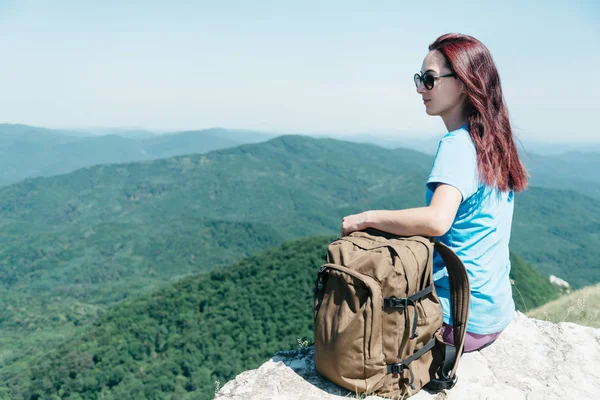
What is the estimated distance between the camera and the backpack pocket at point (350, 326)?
2.51m

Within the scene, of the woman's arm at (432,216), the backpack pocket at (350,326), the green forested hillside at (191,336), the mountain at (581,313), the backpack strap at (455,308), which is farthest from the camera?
the green forested hillside at (191,336)

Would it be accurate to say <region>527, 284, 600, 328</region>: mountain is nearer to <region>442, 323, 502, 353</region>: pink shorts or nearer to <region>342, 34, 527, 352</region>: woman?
<region>442, 323, 502, 353</region>: pink shorts

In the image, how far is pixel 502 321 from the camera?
124 inches

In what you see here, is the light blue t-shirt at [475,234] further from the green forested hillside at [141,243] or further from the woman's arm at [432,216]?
the green forested hillside at [141,243]

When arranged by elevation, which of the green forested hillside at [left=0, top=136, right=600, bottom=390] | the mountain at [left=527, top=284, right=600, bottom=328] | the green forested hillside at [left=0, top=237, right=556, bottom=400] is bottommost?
the green forested hillside at [left=0, top=136, right=600, bottom=390]

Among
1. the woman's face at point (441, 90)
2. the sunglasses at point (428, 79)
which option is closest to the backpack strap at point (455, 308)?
the woman's face at point (441, 90)

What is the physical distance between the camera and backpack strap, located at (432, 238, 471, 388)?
2.83 metres

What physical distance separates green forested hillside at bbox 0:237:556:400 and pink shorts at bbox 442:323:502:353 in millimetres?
31554

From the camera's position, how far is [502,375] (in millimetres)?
3279

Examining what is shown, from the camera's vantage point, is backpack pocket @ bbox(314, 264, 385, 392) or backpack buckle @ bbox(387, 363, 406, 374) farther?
backpack buckle @ bbox(387, 363, 406, 374)

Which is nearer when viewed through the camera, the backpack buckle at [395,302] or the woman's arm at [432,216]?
the backpack buckle at [395,302]

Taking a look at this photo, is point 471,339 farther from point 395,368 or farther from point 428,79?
point 428,79

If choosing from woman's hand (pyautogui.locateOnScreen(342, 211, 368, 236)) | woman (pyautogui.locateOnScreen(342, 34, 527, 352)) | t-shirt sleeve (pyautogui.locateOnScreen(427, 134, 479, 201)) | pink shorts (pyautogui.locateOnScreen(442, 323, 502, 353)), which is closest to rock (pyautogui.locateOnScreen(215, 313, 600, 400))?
pink shorts (pyautogui.locateOnScreen(442, 323, 502, 353))

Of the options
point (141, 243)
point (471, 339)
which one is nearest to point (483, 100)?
point (471, 339)
